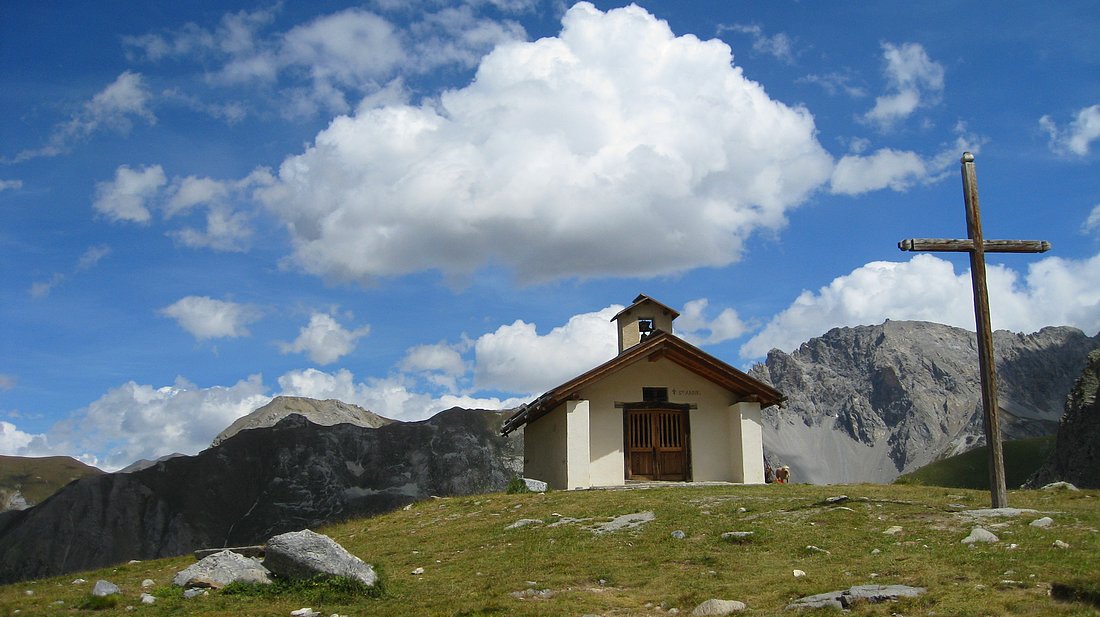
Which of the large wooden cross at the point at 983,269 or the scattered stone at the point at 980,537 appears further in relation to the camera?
the large wooden cross at the point at 983,269

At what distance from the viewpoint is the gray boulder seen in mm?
13914

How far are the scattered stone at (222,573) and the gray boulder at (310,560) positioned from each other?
268mm

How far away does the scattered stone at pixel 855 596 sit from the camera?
37.7ft

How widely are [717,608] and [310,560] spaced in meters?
6.13

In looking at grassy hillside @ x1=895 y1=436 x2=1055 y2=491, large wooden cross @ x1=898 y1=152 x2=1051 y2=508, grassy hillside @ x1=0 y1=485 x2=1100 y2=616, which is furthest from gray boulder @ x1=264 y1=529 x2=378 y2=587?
grassy hillside @ x1=895 y1=436 x2=1055 y2=491

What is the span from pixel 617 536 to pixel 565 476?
13394mm

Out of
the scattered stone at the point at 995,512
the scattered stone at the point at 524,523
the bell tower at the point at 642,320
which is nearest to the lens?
the scattered stone at the point at 995,512

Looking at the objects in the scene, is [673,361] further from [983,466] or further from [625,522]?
[983,466]

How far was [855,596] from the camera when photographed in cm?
1160

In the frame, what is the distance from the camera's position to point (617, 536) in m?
17.9

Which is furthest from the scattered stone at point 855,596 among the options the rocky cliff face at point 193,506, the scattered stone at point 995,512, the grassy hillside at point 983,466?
the grassy hillside at point 983,466

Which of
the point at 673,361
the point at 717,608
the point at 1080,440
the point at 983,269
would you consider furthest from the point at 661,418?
the point at 1080,440

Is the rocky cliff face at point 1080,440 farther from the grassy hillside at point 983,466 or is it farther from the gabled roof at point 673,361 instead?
the gabled roof at point 673,361

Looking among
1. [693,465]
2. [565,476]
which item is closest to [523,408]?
[565,476]
